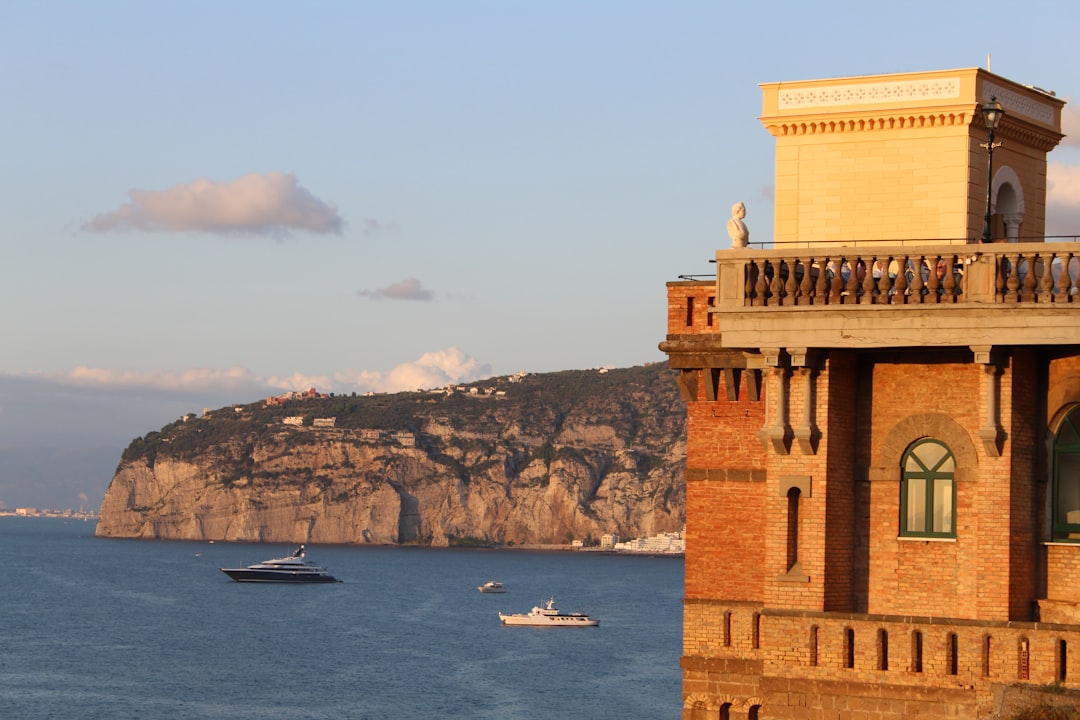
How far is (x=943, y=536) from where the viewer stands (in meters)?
22.4

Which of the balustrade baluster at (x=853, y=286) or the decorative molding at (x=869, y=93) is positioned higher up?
the decorative molding at (x=869, y=93)

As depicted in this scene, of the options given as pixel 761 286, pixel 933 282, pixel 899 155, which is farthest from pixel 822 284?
pixel 899 155

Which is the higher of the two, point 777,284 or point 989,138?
point 989,138

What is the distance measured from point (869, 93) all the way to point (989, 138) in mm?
1831

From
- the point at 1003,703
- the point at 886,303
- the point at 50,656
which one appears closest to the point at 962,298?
the point at 886,303

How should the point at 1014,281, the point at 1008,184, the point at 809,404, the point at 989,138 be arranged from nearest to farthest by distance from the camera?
1. the point at 1014,281
2. the point at 989,138
3. the point at 809,404
4. the point at 1008,184

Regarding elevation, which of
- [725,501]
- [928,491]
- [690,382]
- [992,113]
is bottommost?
[725,501]

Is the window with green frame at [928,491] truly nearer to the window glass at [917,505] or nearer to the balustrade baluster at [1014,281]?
the window glass at [917,505]

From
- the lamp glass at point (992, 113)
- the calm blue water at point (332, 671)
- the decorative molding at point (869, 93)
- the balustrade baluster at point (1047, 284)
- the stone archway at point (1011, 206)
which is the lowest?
the calm blue water at point (332, 671)

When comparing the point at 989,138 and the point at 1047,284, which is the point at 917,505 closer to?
the point at 1047,284

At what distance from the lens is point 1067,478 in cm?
2230

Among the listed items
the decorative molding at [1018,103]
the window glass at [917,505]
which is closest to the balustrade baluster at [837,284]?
the window glass at [917,505]

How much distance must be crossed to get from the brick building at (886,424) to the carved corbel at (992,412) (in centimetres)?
3

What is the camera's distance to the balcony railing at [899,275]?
2109 cm
